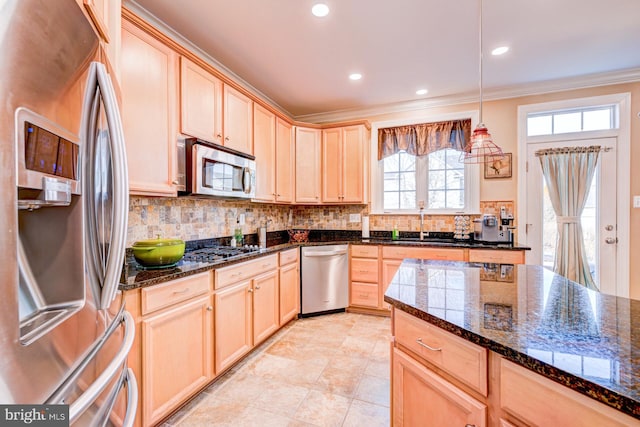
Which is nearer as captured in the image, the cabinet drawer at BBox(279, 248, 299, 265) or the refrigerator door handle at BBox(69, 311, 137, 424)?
the refrigerator door handle at BBox(69, 311, 137, 424)

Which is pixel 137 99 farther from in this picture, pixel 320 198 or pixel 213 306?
A: pixel 320 198

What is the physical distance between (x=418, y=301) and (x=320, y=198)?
2783 millimetres

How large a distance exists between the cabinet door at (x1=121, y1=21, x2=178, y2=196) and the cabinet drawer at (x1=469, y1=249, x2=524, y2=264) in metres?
2.96

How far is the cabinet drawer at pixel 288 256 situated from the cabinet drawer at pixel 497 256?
192cm

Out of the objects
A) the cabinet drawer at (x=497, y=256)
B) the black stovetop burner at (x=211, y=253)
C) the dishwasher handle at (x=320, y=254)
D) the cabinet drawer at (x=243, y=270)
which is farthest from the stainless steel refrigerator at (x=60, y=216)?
the cabinet drawer at (x=497, y=256)

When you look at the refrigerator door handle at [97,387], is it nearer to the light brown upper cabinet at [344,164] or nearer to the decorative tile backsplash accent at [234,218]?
the decorative tile backsplash accent at [234,218]

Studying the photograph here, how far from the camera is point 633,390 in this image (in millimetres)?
562

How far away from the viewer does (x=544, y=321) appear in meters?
0.92

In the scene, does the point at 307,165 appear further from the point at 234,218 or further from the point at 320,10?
the point at 320,10

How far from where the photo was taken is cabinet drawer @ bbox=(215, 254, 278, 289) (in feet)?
6.76

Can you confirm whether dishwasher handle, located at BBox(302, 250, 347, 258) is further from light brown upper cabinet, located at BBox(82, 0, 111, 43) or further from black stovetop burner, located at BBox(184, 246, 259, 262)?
light brown upper cabinet, located at BBox(82, 0, 111, 43)

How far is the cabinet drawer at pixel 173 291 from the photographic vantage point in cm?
153

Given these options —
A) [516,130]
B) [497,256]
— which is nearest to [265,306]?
[497,256]

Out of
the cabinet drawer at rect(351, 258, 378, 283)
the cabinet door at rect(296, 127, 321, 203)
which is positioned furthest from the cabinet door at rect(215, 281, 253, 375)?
the cabinet door at rect(296, 127, 321, 203)
